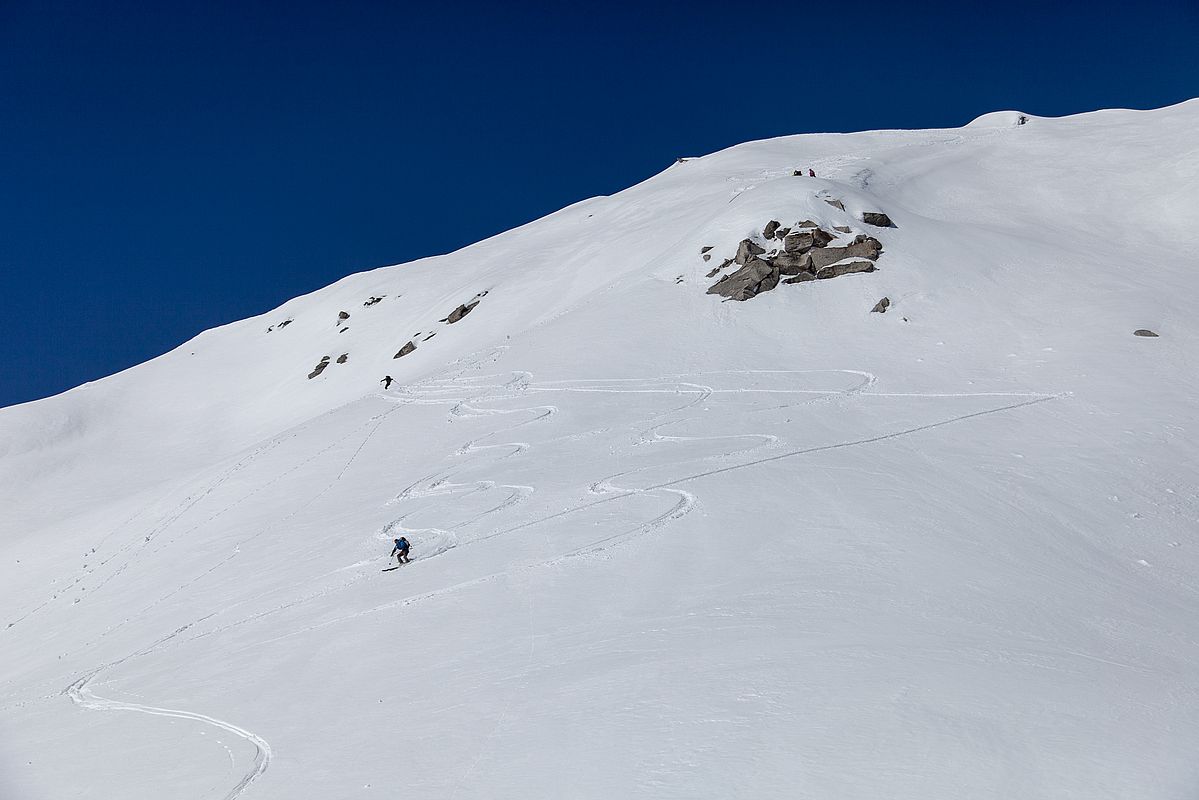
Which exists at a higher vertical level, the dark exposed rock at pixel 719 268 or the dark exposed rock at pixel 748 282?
the dark exposed rock at pixel 719 268

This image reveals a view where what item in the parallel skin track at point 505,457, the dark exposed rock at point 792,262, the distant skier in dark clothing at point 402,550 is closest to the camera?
the parallel skin track at point 505,457

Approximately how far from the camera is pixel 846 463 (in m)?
19.8

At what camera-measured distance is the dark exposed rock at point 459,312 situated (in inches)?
1812

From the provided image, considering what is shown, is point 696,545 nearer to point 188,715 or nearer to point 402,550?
point 402,550

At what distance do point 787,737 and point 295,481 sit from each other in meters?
21.8

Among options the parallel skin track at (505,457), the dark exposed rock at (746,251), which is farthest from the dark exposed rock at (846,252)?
the parallel skin track at (505,457)

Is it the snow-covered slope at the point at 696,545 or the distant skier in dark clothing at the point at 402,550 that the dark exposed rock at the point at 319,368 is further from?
the distant skier in dark clothing at the point at 402,550

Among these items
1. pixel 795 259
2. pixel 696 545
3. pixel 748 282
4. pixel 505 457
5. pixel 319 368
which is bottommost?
pixel 696 545

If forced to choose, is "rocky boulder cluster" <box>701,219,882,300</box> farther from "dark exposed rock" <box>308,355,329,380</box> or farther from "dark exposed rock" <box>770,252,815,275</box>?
"dark exposed rock" <box>308,355,329,380</box>

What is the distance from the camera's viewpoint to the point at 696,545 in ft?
52.7

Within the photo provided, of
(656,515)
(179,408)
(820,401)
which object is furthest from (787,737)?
(179,408)

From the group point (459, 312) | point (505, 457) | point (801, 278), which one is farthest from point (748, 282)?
point (459, 312)

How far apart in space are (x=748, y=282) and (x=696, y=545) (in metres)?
19.8

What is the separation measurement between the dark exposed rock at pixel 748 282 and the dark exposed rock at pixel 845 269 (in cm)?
181
